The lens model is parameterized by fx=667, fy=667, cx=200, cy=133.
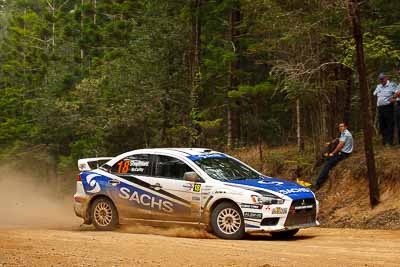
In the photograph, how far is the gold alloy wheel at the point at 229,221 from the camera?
12391 mm

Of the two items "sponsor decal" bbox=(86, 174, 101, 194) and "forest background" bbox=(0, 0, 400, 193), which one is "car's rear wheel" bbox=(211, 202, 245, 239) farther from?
"forest background" bbox=(0, 0, 400, 193)

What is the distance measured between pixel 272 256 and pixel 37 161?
39.8 m

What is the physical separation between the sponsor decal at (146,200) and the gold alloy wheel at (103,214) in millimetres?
463

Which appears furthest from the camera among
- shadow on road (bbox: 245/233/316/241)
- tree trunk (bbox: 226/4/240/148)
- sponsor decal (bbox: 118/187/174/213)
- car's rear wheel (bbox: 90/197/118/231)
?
tree trunk (bbox: 226/4/240/148)

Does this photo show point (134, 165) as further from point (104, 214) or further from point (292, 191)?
point (292, 191)

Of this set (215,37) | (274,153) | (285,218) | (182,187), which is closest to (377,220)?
(285,218)

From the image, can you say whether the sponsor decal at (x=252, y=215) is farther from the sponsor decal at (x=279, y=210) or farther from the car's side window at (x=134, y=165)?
the car's side window at (x=134, y=165)

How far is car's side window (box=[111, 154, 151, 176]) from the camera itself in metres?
14.0

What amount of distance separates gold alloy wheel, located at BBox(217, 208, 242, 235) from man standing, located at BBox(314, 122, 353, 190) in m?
5.48

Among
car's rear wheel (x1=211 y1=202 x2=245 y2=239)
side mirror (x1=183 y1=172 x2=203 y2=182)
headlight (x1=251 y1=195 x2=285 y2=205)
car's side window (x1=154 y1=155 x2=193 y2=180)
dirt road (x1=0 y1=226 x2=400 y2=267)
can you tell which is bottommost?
dirt road (x1=0 y1=226 x2=400 y2=267)

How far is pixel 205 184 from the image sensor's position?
1291 centimetres

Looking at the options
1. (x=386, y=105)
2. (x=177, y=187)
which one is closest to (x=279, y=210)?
(x=177, y=187)

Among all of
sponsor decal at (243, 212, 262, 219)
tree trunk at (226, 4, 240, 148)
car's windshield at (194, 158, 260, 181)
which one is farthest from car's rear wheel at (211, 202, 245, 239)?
tree trunk at (226, 4, 240, 148)

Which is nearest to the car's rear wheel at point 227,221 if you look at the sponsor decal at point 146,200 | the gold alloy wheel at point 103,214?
the sponsor decal at point 146,200
